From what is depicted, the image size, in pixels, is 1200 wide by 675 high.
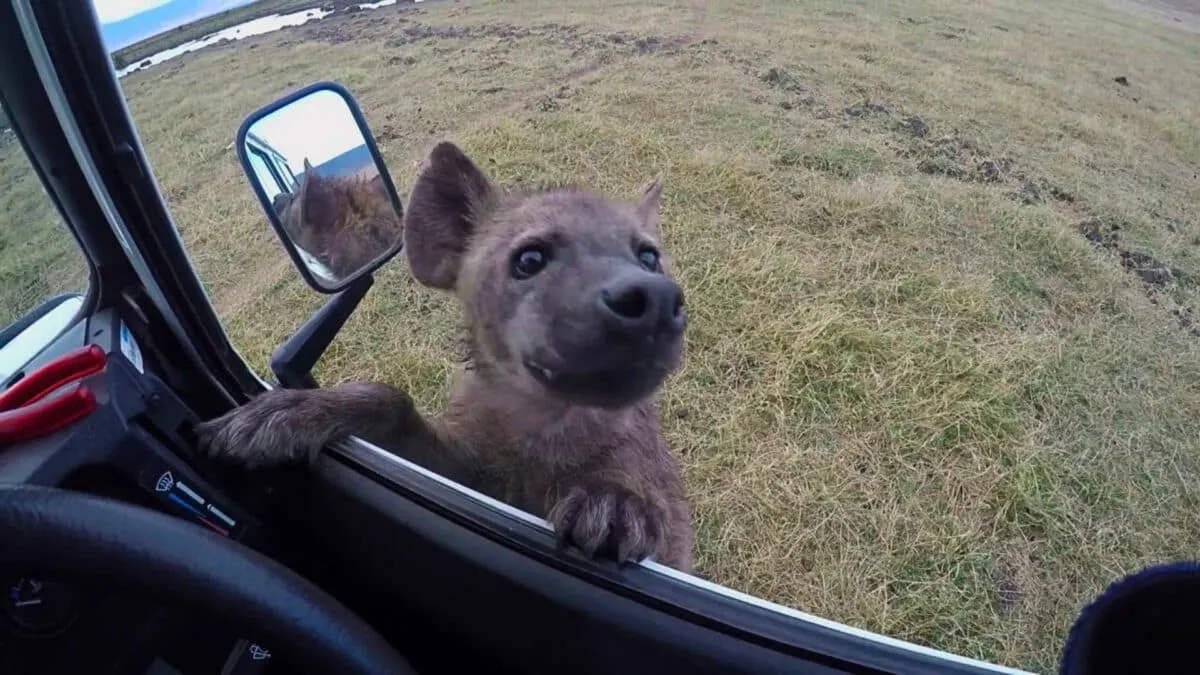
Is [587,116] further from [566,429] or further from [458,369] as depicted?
[566,429]

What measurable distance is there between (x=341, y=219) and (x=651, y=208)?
81 centimetres

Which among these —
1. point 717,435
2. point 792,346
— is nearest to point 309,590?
point 717,435

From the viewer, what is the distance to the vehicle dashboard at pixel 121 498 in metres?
1.24

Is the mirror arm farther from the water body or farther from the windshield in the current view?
the water body

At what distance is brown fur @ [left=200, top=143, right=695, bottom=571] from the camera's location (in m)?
1.58

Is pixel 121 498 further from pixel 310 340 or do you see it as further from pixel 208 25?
pixel 208 25

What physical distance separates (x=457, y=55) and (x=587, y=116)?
446 millimetres

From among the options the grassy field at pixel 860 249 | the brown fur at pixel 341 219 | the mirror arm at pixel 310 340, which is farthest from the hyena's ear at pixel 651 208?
the mirror arm at pixel 310 340

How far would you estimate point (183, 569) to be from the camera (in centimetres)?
108

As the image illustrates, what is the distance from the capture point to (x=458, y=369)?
2.37 metres

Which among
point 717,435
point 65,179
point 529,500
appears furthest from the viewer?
point 717,435

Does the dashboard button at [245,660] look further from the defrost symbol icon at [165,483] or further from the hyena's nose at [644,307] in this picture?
the hyena's nose at [644,307]

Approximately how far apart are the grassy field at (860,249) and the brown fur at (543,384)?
246mm

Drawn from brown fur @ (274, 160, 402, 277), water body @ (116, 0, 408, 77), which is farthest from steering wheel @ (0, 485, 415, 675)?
brown fur @ (274, 160, 402, 277)
